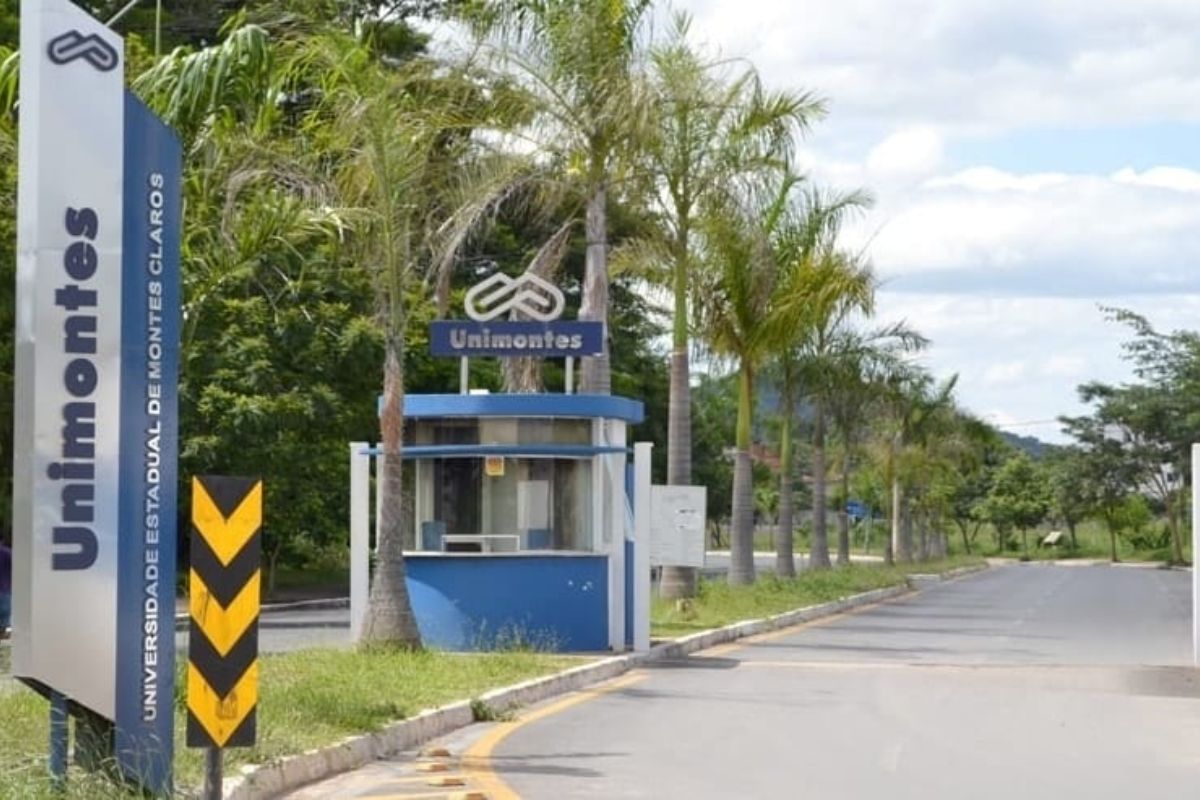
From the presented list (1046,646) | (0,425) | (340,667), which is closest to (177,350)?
(340,667)

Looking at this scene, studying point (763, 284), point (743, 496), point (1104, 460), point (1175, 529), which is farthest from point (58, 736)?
point (1104, 460)

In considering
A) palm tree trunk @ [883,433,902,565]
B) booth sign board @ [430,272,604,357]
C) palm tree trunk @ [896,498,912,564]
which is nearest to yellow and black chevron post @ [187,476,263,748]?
booth sign board @ [430,272,604,357]

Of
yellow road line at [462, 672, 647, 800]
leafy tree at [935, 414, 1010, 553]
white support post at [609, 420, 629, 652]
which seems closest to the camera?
yellow road line at [462, 672, 647, 800]

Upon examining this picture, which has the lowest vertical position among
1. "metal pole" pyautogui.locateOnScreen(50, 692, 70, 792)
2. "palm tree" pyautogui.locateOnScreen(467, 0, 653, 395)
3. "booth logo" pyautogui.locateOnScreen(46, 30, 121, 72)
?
"metal pole" pyautogui.locateOnScreen(50, 692, 70, 792)

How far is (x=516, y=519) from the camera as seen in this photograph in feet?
75.0

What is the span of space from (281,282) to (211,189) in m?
24.0

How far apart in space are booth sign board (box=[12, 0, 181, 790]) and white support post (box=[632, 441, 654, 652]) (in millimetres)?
11822

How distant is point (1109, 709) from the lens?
57.9ft

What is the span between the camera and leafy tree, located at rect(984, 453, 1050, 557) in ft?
351

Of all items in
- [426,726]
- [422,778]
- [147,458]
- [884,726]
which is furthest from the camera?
[884,726]

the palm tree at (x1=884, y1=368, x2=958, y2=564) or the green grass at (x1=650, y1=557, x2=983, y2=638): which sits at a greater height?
the palm tree at (x1=884, y1=368, x2=958, y2=564)

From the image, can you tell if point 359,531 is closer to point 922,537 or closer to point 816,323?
point 816,323

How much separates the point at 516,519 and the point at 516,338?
1.89 m

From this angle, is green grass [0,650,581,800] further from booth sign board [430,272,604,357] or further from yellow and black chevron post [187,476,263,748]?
booth sign board [430,272,604,357]
